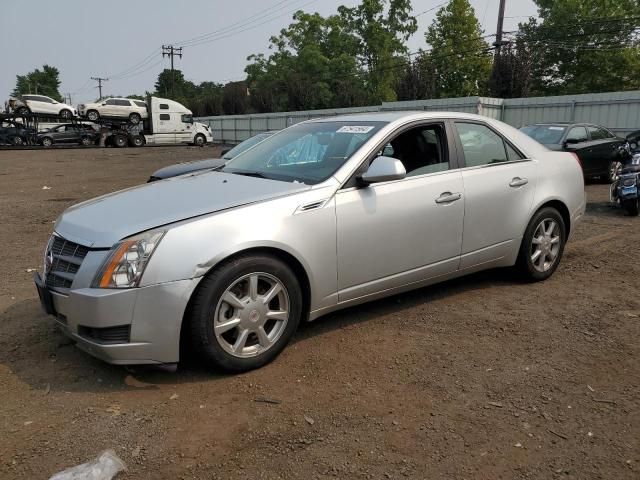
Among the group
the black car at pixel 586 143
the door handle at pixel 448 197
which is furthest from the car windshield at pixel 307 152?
the black car at pixel 586 143

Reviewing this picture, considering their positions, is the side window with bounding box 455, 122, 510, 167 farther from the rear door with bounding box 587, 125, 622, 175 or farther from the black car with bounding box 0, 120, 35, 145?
the black car with bounding box 0, 120, 35, 145

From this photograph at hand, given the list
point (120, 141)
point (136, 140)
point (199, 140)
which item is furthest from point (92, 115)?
point (199, 140)

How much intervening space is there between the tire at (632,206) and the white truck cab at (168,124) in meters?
32.8

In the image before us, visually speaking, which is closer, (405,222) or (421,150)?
(405,222)

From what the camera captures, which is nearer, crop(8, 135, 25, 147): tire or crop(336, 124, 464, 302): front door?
crop(336, 124, 464, 302): front door

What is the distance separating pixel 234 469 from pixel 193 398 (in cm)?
69

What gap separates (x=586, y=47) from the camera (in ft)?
154

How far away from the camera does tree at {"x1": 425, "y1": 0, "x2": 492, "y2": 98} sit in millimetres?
47500

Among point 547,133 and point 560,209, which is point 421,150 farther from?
point 547,133

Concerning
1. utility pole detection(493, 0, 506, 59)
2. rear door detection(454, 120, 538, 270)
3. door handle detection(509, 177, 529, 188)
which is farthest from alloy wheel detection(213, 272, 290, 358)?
utility pole detection(493, 0, 506, 59)

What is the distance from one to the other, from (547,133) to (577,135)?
27.0 inches

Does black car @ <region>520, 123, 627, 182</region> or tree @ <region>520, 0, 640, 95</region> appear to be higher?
tree @ <region>520, 0, 640, 95</region>

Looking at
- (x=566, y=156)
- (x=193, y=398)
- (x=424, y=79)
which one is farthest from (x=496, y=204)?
(x=424, y=79)

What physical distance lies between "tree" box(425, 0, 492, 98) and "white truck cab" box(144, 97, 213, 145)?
2176 cm
